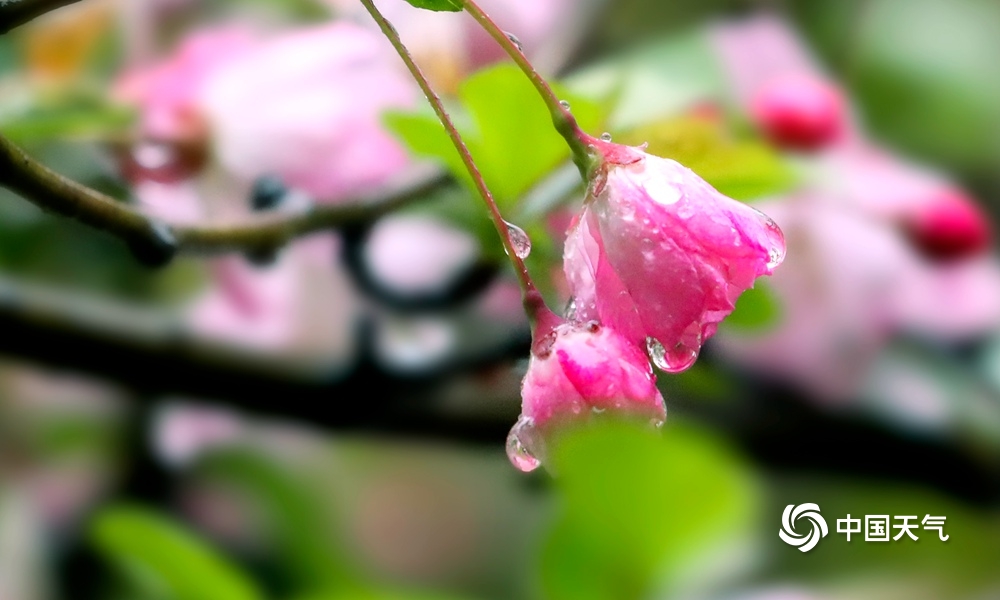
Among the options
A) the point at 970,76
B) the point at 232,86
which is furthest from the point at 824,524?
the point at 970,76

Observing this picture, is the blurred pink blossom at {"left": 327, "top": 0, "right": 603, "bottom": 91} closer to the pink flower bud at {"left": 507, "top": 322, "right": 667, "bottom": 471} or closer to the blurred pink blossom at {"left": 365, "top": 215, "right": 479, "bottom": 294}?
the blurred pink blossom at {"left": 365, "top": 215, "right": 479, "bottom": 294}

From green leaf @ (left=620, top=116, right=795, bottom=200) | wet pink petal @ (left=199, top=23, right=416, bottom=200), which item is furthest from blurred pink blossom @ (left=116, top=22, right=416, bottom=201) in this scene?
green leaf @ (left=620, top=116, right=795, bottom=200)

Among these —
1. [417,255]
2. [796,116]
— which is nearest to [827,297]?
[796,116]

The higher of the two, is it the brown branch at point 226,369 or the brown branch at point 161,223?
the brown branch at point 161,223

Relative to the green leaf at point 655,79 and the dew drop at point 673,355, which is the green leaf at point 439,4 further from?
the green leaf at point 655,79

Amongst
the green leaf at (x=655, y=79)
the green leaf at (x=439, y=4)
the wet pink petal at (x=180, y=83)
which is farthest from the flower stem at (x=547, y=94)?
the wet pink petal at (x=180, y=83)

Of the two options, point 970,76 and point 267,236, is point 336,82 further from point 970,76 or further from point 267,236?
point 970,76
